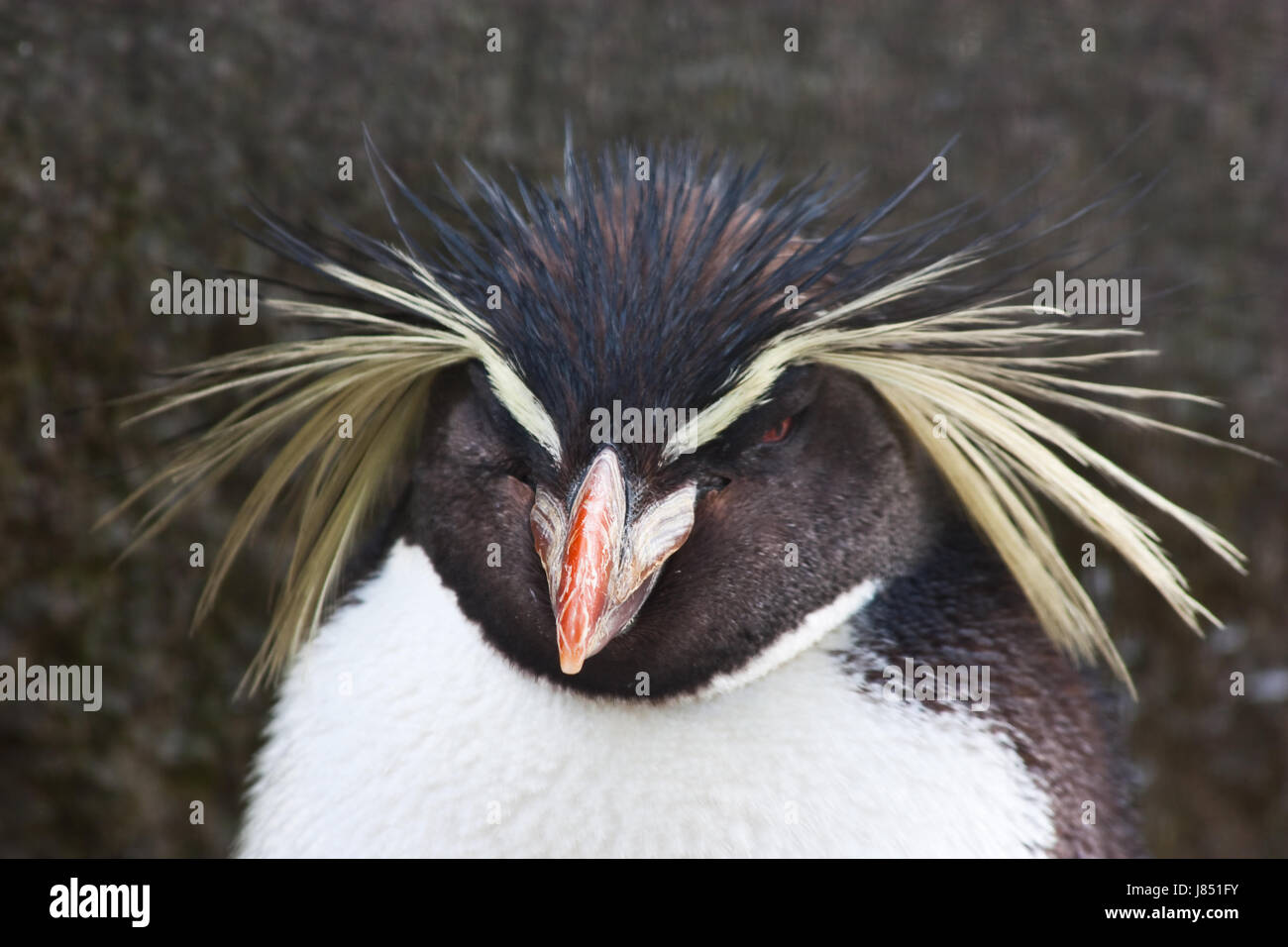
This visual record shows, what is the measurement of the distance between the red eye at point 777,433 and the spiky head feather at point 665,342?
1.8 inches

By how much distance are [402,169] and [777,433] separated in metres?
1.11

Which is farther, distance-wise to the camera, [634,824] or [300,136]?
[300,136]

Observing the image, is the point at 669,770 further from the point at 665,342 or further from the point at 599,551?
the point at 665,342

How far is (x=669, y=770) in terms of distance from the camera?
1.00 meters

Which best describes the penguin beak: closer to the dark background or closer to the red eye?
the red eye

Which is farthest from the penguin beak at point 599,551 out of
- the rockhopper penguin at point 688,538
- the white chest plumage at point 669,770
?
the white chest plumage at point 669,770

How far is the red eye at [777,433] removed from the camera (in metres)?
0.97

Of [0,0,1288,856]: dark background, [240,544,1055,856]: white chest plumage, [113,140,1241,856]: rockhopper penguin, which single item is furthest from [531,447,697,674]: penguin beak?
[0,0,1288,856]: dark background

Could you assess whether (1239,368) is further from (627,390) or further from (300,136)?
(300,136)

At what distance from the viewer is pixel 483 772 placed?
1.03m

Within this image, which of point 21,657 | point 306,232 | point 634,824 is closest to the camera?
point 634,824
